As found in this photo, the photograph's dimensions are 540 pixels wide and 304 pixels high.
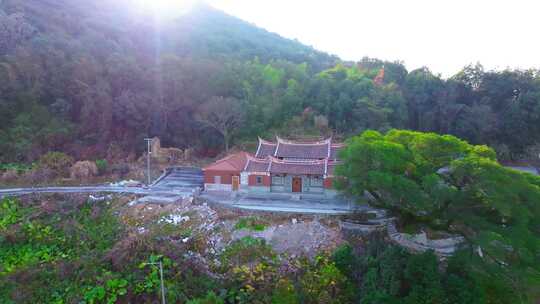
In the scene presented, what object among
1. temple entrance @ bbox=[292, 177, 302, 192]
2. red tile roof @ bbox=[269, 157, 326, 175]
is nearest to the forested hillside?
red tile roof @ bbox=[269, 157, 326, 175]

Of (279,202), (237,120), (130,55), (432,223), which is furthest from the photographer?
(130,55)

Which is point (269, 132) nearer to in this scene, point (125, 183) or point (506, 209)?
point (125, 183)

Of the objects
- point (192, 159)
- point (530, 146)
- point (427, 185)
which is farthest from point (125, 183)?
point (530, 146)

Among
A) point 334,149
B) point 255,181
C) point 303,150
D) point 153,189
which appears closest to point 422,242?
point 334,149

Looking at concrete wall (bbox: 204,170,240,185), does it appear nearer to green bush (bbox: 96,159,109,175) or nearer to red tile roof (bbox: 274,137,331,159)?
red tile roof (bbox: 274,137,331,159)

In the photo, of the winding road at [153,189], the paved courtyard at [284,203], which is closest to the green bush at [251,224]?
the paved courtyard at [284,203]

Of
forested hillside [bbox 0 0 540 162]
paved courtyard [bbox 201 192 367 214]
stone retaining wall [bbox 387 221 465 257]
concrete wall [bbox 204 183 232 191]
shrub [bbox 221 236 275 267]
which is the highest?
forested hillside [bbox 0 0 540 162]

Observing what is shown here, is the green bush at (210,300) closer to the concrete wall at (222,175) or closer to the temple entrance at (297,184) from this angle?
the concrete wall at (222,175)
